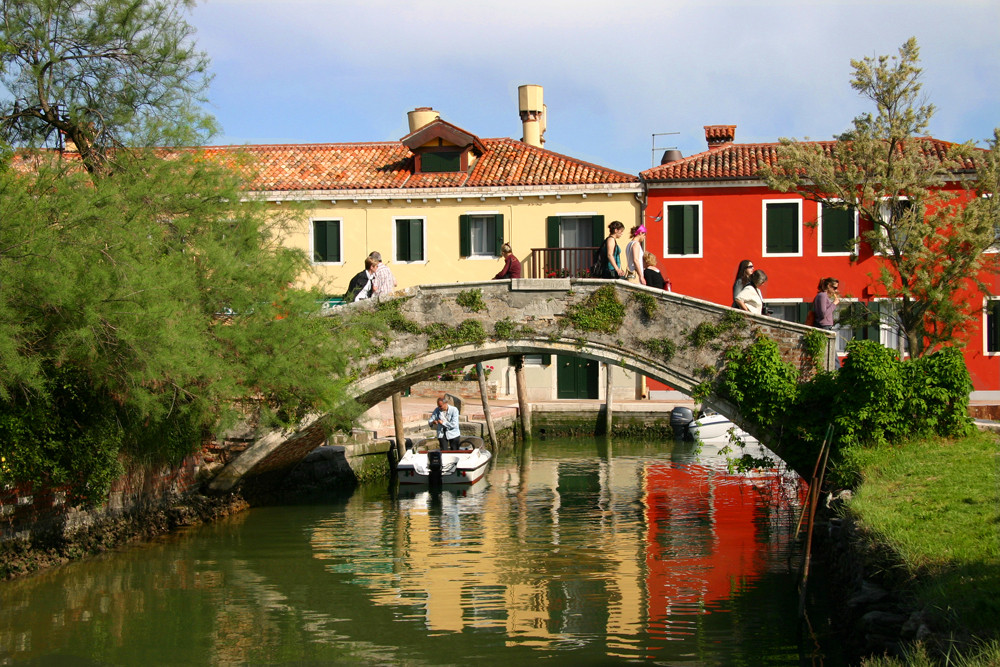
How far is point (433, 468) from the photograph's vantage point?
16.8m

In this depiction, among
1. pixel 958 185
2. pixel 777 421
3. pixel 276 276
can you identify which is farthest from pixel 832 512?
pixel 958 185

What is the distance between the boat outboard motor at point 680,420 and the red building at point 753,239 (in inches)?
106

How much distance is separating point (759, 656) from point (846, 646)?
0.65m

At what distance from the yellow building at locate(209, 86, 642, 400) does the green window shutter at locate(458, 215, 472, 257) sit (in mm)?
22

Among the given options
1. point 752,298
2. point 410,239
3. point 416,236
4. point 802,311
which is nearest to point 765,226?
point 802,311

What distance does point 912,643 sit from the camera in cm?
596

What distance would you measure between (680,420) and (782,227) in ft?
15.4

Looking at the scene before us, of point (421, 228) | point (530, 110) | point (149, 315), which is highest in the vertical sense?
point (530, 110)

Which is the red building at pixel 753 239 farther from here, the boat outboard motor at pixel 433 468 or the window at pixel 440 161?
the boat outboard motor at pixel 433 468

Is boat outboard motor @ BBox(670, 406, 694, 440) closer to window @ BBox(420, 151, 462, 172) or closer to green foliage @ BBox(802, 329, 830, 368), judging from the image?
window @ BBox(420, 151, 462, 172)

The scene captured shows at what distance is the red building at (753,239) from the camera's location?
22062mm

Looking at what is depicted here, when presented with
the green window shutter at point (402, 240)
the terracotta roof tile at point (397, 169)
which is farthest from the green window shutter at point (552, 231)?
the green window shutter at point (402, 240)

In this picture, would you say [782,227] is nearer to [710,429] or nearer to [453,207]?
[710,429]

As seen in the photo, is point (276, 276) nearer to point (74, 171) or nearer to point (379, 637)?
point (74, 171)
